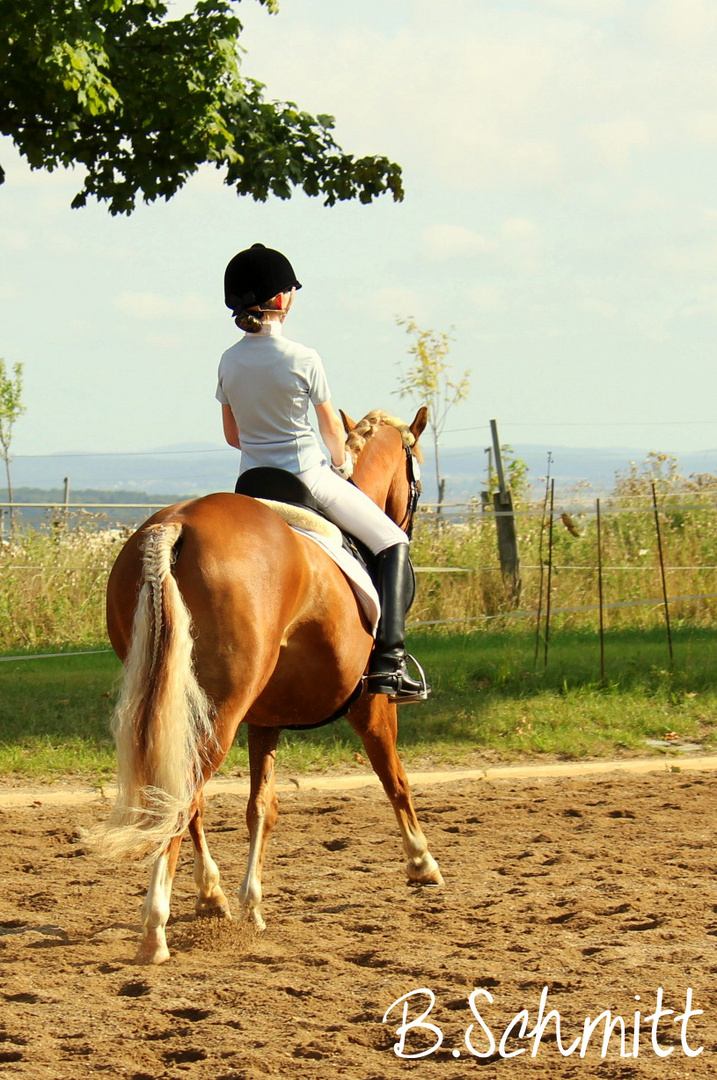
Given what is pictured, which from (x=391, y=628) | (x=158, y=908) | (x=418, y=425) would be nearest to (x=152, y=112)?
(x=418, y=425)

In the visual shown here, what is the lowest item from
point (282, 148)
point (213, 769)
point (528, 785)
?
point (528, 785)

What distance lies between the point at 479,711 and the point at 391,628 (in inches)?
168

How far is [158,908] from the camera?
4.61 meters

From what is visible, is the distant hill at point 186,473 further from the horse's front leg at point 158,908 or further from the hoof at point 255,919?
the horse's front leg at point 158,908

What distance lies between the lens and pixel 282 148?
37.0 feet

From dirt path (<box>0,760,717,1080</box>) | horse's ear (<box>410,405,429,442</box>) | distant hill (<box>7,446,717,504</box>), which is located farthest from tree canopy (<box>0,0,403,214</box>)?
distant hill (<box>7,446,717,504</box>)

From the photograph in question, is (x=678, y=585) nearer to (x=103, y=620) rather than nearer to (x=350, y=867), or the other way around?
(x=103, y=620)

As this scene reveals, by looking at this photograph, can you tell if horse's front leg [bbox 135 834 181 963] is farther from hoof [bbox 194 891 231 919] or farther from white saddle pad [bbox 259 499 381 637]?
white saddle pad [bbox 259 499 381 637]

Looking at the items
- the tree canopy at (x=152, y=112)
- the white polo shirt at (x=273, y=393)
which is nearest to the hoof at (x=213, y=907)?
the white polo shirt at (x=273, y=393)

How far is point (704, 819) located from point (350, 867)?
2.25 meters

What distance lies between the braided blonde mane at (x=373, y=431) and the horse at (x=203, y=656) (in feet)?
4.22

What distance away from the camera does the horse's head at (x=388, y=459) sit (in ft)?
21.3

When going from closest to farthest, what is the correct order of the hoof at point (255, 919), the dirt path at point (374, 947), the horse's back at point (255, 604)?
the dirt path at point (374, 947) → the horse's back at point (255, 604) → the hoof at point (255, 919)

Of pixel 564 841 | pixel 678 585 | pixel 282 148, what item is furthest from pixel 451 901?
pixel 678 585
